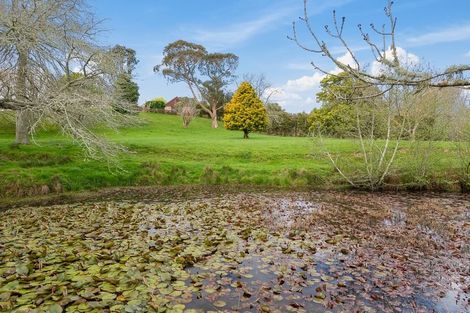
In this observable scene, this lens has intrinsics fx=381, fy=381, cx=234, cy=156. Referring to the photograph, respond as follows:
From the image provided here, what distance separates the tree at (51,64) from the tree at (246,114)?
64.1 ft

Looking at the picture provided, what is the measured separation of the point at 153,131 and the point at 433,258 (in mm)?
34557

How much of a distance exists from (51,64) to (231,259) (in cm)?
1288

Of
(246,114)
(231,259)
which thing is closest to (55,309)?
(231,259)

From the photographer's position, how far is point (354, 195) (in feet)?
56.6

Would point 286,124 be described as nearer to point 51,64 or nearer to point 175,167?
point 175,167

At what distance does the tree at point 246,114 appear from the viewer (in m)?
37.6

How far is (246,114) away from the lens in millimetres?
37688

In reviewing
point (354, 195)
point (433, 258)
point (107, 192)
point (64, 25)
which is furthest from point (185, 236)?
point (64, 25)

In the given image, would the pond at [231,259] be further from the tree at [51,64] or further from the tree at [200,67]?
the tree at [200,67]

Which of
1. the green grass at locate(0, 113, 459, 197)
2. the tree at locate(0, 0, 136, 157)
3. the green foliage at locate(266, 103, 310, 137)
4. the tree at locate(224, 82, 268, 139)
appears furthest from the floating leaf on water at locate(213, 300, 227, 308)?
the green foliage at locate(266, 103, 310, 137)

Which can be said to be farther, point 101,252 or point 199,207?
point 199,207

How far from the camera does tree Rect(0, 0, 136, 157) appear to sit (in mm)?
13969

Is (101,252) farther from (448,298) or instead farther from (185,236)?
(448,298)

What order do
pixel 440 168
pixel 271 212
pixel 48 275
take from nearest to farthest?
pixel 48 275
pixel 271 212
pixel 440 168
